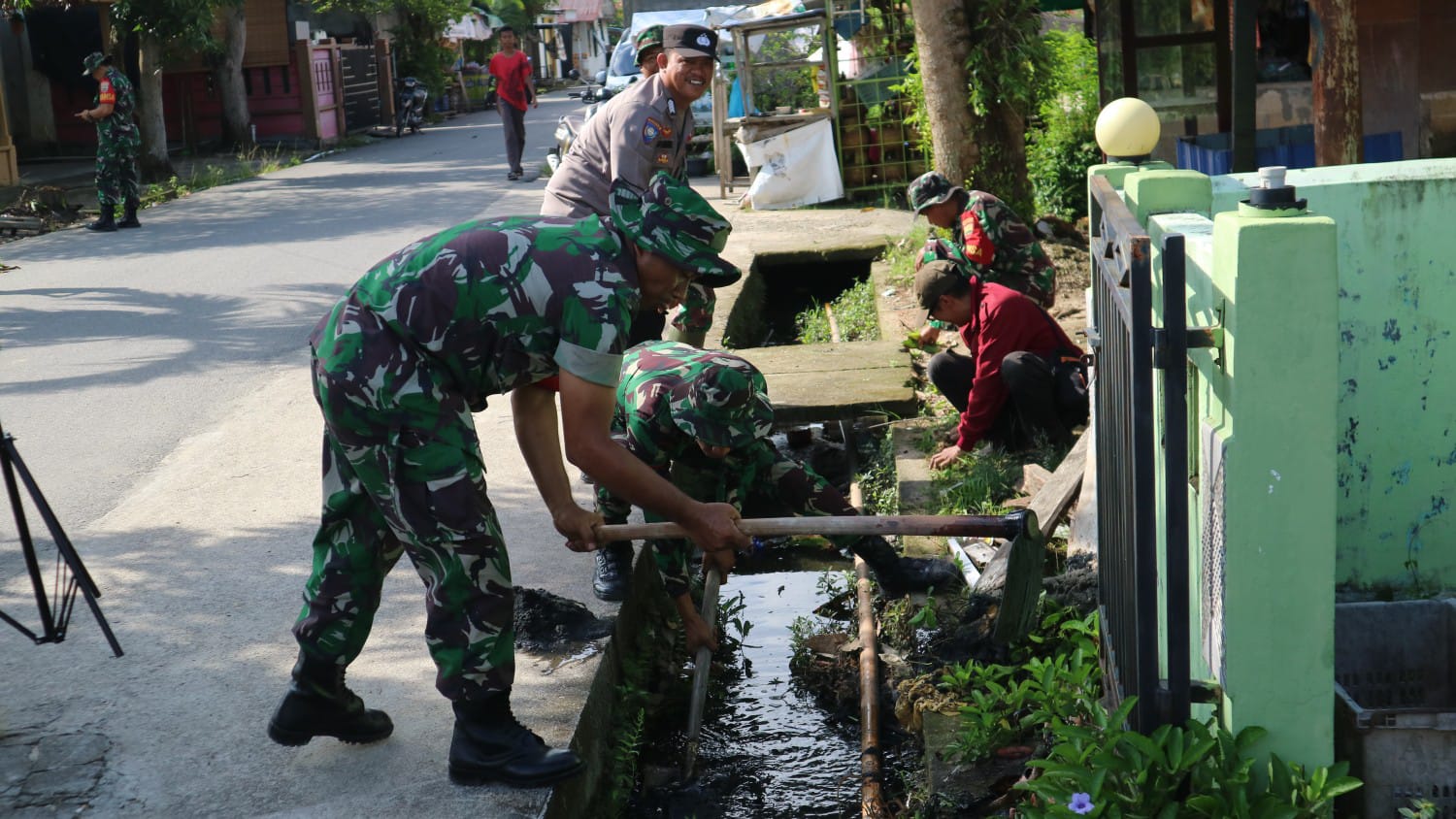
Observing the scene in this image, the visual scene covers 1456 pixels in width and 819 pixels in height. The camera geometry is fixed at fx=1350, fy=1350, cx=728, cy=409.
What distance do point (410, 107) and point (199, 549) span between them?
2646 cm

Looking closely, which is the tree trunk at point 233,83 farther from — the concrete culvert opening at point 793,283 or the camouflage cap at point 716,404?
the camouflage cap at point 716,404

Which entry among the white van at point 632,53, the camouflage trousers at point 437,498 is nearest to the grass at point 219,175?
the white van at point 632,53


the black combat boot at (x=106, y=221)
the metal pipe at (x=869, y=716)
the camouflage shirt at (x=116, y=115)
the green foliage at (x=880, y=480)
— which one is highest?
the camouflage shirt at (x=116, y=115)

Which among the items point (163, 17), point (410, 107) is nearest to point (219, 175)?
point (163, 17)

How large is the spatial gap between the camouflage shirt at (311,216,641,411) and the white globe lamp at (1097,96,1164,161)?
1.43m

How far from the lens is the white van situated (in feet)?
62.6

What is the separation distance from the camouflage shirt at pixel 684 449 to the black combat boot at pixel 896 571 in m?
0.17

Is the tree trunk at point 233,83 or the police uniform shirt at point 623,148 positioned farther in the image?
the tree trunk at point 233,83

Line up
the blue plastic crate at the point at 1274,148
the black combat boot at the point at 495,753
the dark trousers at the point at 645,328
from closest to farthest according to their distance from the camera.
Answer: the black combat boot at the point at 495,753
the dark trousers at the point at 645,328
the blue plastic crate at the point at 1274,148

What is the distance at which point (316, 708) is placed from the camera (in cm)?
335

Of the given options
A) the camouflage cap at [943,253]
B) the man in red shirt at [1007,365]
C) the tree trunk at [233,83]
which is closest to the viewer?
the man in red shirt at [1007,365]

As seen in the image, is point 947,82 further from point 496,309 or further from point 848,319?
point 496,309

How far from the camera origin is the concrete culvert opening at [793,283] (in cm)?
1075

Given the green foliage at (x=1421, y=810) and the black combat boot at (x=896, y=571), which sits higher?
the green foliage at (x=1421, y=810)
